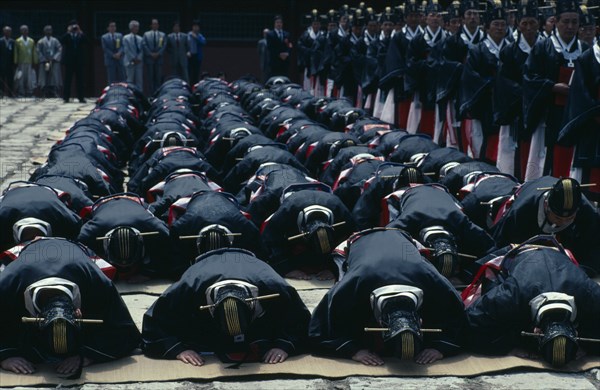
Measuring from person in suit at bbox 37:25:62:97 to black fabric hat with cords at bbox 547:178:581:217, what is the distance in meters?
19.7

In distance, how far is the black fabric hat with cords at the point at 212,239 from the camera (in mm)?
7781

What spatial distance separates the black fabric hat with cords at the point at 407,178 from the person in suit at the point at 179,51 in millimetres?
16230

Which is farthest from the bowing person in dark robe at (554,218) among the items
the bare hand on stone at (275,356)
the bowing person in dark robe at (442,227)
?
the bare hand on stone at (275,356)

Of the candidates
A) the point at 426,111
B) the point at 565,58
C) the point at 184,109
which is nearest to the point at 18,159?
the point at 184,109

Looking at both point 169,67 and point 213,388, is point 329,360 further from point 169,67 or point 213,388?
point 169,67

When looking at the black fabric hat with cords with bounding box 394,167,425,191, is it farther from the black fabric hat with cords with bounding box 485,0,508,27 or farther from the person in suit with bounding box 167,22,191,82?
the person in suit with bounding box 167,22,191,82

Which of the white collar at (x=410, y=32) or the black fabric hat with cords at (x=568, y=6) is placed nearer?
the black fabric hat with cords at (x=568, y=6)

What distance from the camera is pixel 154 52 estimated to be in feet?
78.7

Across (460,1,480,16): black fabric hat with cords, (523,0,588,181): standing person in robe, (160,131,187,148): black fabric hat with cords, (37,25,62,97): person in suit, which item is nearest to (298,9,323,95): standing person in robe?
(37,25,62,97): person in suit

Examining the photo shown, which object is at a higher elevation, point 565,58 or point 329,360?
point 565,58

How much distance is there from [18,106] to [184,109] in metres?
9.01

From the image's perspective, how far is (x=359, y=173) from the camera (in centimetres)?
978

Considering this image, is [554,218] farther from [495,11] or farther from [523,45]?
[495,11]

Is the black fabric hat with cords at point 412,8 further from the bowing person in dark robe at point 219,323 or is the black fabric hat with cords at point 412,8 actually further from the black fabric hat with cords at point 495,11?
the bowing person in dark robe at point 219,323
